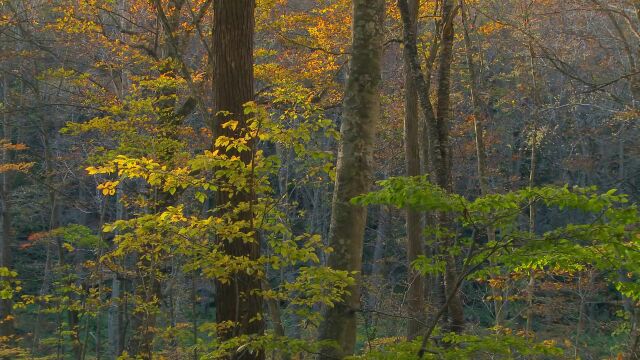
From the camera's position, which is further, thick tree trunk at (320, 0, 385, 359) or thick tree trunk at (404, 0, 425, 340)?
thick tree trunk at (404, 0, 425, 340)

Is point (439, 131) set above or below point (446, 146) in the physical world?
above

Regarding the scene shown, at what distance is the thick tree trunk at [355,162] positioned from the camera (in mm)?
5367

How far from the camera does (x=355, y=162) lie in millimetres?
5613

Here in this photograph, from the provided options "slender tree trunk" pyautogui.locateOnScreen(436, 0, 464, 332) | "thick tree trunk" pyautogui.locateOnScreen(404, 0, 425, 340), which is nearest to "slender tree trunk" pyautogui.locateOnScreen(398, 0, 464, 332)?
"slender tree trunk" pyautogui.locateOnScreen(436, 0, 464, 332)

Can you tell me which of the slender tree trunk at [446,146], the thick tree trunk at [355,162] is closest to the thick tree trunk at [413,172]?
the slender tree trunk at [446,146]

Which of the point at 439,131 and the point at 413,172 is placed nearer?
the point at 439,131

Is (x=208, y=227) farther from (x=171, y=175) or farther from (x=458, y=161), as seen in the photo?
(x=458, y=161)

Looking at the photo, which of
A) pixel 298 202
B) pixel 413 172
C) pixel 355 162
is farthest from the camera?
pixel 413 172

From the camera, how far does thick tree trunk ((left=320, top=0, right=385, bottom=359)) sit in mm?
5367

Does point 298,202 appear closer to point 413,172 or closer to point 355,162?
point 355,162

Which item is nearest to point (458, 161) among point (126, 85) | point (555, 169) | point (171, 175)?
point (555, 169)

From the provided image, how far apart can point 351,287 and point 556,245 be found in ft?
6.70

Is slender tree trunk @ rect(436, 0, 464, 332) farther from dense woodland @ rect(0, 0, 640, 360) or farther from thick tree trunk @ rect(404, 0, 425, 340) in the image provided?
thick tree trunk @ rect(404, 0, 425, 340)

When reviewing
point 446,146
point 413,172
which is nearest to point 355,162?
point 446,146
